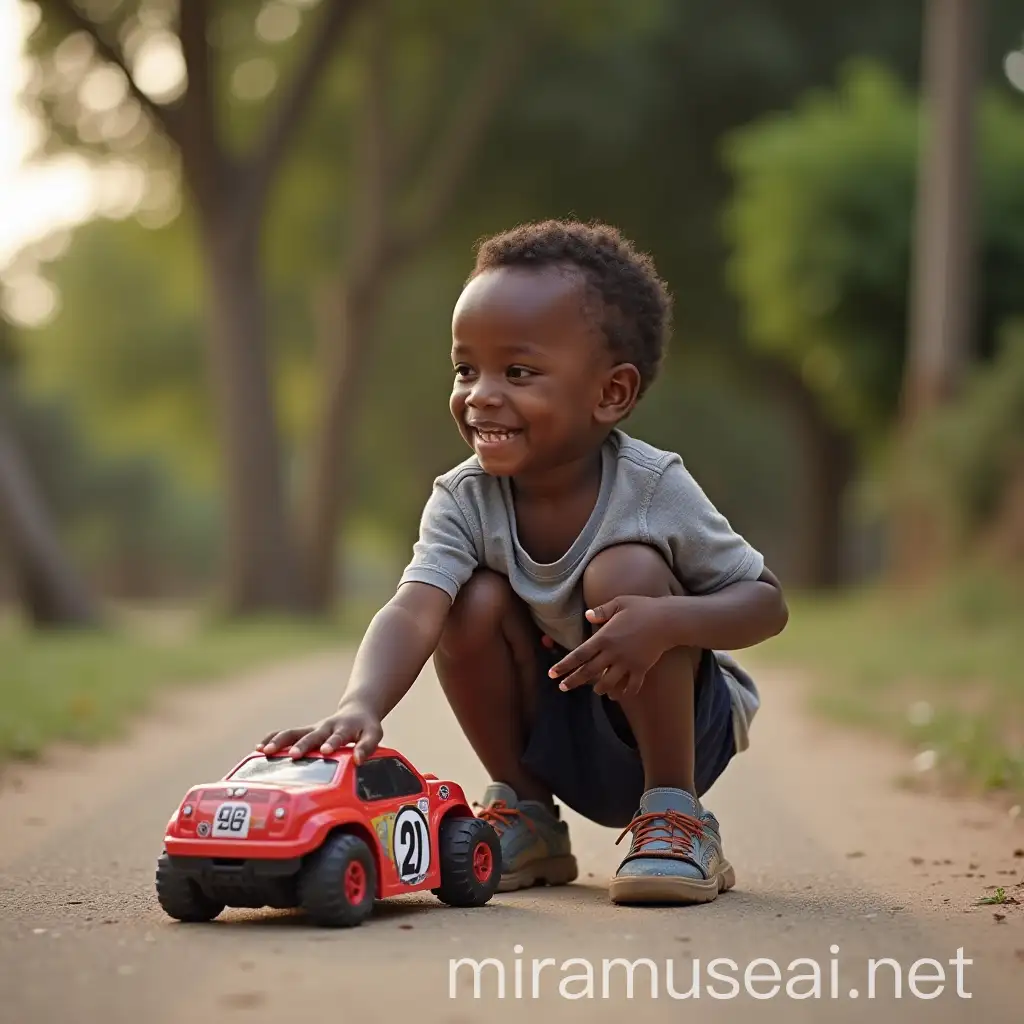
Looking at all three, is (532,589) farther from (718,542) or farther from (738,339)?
(738,339)

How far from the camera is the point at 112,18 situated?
18.5m

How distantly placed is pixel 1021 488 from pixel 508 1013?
481 inches

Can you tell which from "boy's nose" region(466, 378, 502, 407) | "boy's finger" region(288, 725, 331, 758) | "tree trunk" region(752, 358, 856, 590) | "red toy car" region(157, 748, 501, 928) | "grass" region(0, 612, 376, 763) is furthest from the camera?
"tree trunk" region(752, 358, 856, 590)

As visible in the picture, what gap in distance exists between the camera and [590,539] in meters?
4.04

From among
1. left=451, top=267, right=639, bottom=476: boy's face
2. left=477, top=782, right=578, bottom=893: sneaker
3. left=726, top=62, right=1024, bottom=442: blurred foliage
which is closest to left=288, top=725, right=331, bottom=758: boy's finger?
left=477, top=782, right=578, bottom=893: sneaker

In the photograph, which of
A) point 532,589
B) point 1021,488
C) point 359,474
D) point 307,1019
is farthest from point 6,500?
point 359,474

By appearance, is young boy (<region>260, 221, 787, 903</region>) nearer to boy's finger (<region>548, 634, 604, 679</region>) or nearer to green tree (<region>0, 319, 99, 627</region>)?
boy's finger (<region>548, 634, 604, 679</region>)

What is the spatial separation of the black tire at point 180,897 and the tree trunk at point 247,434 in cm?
1576

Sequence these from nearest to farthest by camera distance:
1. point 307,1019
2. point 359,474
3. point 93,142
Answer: point 307,1019 → point 93,142 → point 359,474

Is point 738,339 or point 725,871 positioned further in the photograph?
point 738,339

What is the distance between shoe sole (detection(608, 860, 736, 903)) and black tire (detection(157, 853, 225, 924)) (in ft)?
2.99

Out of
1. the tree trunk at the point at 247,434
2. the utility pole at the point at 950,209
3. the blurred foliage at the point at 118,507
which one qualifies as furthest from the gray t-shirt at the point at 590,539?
the blurred foliage at the point at 118,507

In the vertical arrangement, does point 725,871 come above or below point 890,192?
below

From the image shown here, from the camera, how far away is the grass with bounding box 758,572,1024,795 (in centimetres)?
697
